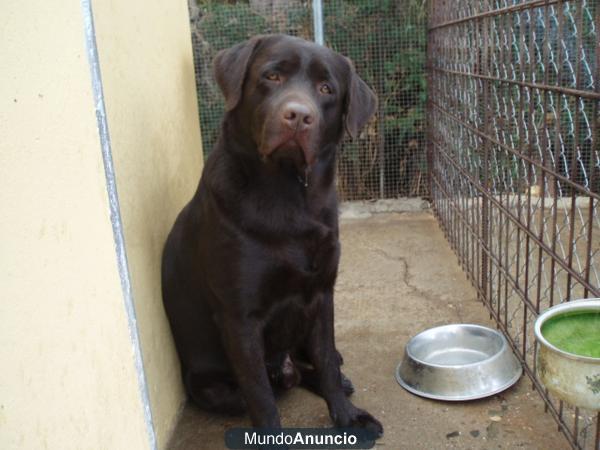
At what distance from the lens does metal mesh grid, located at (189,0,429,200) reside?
5.25 metres

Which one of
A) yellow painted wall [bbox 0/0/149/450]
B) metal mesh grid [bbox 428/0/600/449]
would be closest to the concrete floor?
metal mesh grid [bbox 428/0/600/449]

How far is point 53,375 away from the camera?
1.75 m

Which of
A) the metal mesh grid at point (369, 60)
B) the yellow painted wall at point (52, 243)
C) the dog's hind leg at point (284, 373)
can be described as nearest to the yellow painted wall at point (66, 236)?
the yellow painted wall at point (52, 243)

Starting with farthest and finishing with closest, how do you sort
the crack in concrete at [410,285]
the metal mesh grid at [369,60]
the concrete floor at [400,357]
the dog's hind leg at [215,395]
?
the metal mesh grid at [369,60] < the crack in concrete at [410,285] < the dog's hind leg at [215,395] < the concrete floor at [400,357]

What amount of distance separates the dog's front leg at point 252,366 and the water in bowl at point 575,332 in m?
1.01

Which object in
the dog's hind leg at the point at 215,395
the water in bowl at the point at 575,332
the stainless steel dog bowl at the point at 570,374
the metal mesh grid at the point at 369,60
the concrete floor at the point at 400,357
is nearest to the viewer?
the stainless steel dog bowl at the point at 570,374

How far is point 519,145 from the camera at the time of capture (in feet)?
8.97

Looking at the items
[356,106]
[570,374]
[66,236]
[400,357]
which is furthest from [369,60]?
[570,374]

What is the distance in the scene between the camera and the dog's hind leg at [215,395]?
8.64 feet

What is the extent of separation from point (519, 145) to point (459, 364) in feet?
3.18

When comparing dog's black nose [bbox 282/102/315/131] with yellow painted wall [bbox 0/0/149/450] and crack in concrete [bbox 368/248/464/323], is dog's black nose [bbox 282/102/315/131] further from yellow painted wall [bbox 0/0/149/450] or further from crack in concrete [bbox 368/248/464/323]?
crack in concrete [bbox 368/248/464/323]

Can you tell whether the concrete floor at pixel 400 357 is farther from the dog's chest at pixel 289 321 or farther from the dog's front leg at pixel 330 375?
the dog's chest at pixel 289 321

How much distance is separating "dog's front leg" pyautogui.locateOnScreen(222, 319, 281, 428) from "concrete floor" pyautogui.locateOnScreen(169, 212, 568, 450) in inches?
11.6

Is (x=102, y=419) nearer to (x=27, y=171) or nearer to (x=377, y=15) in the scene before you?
(x=27, y=171)
